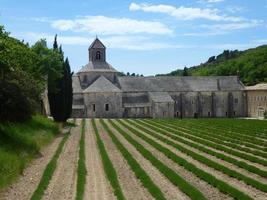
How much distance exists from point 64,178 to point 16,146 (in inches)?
241

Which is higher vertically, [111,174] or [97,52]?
[97,52]

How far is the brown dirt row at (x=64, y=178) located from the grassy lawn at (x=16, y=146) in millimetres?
1473

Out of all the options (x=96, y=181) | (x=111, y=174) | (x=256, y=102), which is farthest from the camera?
(x=256, y=102)

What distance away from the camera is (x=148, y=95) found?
270 feet

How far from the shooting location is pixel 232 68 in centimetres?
14500

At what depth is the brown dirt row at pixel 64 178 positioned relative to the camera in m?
15.5

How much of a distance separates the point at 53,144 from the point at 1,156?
38.9 feet

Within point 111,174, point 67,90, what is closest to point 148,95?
point 67,90

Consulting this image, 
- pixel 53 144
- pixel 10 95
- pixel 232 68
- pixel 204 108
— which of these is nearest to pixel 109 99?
pixel 204 108

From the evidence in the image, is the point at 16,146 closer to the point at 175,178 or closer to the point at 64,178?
the point at 64,178

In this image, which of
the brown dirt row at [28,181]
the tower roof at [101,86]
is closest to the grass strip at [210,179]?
the brown dirt row at [28,181]

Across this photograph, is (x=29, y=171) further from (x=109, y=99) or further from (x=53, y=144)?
(x=109, y=99)

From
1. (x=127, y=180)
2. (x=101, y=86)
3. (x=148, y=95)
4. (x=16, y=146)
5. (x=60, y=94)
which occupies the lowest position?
(x=127, y=180)

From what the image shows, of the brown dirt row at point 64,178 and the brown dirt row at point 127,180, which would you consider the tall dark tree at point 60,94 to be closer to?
the brown dirt row at point 64,178
